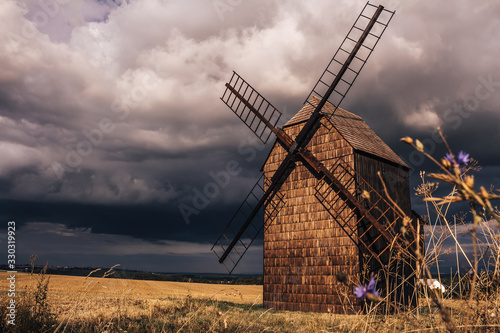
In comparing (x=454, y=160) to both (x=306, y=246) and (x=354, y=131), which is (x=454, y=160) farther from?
(x=354, y=131)

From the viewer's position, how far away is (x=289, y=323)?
9797 millimetres

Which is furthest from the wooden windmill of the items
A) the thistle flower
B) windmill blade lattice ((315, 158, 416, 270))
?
the thistle flower

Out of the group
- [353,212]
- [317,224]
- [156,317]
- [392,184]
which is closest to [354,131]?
[392,184]

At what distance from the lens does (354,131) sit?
55.0ft

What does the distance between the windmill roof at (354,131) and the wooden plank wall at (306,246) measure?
1.50 feet

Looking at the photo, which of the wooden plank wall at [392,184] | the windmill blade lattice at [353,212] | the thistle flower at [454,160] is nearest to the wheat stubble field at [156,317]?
the thistle flower at [454,160]

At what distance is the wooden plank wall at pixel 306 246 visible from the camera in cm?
1427

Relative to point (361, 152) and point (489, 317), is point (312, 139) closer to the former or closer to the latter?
point (361, 152)

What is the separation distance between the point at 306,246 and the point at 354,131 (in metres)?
5.63

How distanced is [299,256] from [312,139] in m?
4.99

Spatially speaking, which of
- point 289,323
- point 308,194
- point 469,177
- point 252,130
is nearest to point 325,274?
point 308,194

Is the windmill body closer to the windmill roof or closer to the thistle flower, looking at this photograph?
the windmill roof

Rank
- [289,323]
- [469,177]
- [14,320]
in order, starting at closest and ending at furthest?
1. [469,177]
2. [14,320]
3. [289,323]

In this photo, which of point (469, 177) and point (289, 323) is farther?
point (289, 323)
